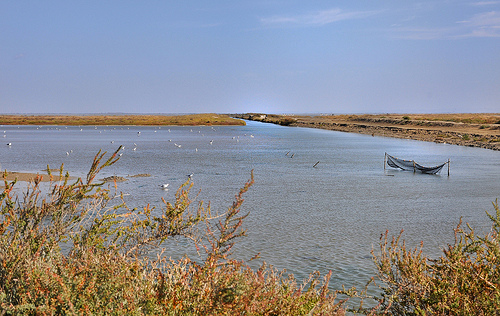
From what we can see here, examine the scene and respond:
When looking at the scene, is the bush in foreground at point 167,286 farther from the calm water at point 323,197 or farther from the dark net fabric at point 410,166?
the dark net fabric at point 410,166

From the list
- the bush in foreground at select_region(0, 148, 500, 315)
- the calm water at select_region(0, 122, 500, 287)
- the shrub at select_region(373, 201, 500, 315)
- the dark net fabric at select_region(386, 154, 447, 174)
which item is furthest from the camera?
the dark net fabric at select_region(386, 154, 447, 174)

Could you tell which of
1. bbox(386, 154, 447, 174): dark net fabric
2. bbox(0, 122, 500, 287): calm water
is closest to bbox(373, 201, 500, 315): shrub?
bbox(0, 122, 500, 287): calm water

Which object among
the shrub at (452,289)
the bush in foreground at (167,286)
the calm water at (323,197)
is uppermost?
the bush in foreground at (167,286)

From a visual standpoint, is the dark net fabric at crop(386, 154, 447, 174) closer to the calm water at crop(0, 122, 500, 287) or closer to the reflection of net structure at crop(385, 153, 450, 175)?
the reflection of net structure at crop(385, 153, 450, 175)

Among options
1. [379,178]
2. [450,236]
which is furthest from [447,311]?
[379,178]

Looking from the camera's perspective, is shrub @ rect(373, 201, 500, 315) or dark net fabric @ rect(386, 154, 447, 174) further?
dark net fabric @ rect(386, 154, 447, 174)

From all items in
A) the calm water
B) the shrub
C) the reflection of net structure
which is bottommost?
the calm water

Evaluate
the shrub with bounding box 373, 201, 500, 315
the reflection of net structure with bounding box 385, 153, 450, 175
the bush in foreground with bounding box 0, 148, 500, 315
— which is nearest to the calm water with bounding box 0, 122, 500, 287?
the reflection of net structure with bounding box 385, 153, 450, 175

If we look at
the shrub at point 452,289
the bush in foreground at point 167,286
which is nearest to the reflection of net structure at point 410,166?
the shrub at point 452,289

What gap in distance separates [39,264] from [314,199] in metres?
18.3

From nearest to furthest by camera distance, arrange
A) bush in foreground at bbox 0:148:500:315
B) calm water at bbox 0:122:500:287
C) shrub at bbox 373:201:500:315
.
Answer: bush in foreground at bbox 0:148:500:315
shrub at bbox 373:201:500:315
calm water at bbox 0:122:500:287

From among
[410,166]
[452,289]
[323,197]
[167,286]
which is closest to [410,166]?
[410,166]

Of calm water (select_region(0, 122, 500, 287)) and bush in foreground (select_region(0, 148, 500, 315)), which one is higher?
bush in foreground (select_region(0, 148, 500, 315))

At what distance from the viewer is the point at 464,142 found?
59.8m
